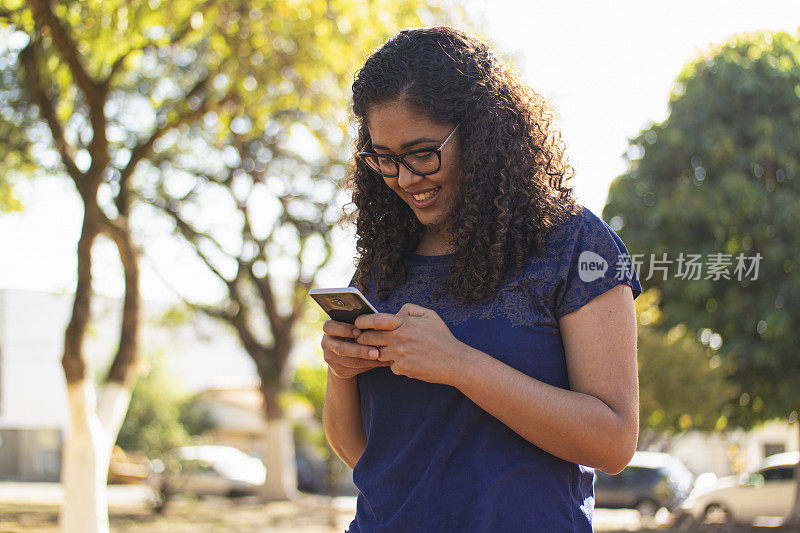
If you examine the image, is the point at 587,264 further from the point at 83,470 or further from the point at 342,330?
the point at 83,470

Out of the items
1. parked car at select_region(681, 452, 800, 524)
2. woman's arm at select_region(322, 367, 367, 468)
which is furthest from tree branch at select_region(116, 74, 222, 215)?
parked car at select_region(681, 452, 800, 524)

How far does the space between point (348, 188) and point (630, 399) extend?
3.24 ft

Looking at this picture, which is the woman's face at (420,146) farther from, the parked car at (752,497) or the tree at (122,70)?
the parked car at (752,497)

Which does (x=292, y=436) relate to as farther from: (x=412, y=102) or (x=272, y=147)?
(x=412, y=102)

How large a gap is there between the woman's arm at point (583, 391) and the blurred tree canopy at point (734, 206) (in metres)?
11.8

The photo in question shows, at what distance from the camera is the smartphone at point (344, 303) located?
5.13ft

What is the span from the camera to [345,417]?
1921 millimetres

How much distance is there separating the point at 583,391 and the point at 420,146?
61 cm

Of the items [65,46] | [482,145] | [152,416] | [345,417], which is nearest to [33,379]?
[152,416]

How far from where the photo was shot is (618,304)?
155cm

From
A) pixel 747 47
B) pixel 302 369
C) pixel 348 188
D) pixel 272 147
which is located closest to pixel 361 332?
pixel 348 188

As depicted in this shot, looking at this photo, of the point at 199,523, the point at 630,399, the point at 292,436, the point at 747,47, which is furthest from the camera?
the point at 292,436

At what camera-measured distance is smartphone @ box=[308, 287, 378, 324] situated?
1.56 metres

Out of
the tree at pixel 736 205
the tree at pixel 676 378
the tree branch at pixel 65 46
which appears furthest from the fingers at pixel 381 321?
the tree at pixel 676 378
